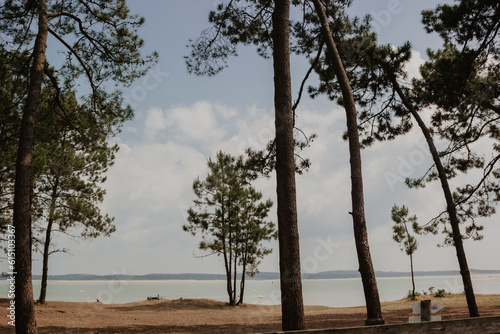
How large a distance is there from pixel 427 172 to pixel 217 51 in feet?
24.0

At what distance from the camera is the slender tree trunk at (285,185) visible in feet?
17.4

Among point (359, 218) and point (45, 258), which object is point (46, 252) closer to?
point (45, 258)

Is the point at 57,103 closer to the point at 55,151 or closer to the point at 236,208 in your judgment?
the point at 55,151

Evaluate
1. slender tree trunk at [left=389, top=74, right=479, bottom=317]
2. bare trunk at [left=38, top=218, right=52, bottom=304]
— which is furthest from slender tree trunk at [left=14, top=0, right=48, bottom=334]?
bare trunk at [left=38, top=218, right=52, bottom=304]

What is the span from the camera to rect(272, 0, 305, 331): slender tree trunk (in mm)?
5312

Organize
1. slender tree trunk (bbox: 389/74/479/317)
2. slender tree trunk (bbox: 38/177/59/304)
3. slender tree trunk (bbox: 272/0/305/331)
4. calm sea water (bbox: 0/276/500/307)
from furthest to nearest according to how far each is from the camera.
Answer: calm sea water (bbox: 0/276/500/307)
slender tree trunk (bbox: 38/177/59/304)
slender tree trunk (bbox: 389/74/479/317)
slender tree trunk (bbox: 272/0/305/331)

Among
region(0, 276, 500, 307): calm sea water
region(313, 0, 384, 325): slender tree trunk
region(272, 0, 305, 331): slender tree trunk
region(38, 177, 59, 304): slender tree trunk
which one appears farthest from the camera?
region(0, 276, 500, 307): calm sea water

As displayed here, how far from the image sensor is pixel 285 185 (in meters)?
5.78

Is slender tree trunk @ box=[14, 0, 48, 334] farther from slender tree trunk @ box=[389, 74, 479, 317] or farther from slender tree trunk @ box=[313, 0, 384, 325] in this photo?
slender tree trunk @ box=[389, 74, 479, 317]

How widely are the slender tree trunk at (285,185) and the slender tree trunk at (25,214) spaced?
421 centimetres

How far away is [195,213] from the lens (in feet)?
66.3

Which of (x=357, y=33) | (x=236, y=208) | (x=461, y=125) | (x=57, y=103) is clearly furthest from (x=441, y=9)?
(x=236, y=208)

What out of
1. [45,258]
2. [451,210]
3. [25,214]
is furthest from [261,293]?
A: [25,214]

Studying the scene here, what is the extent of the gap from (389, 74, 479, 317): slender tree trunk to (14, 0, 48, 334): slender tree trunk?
9446 millimetres
